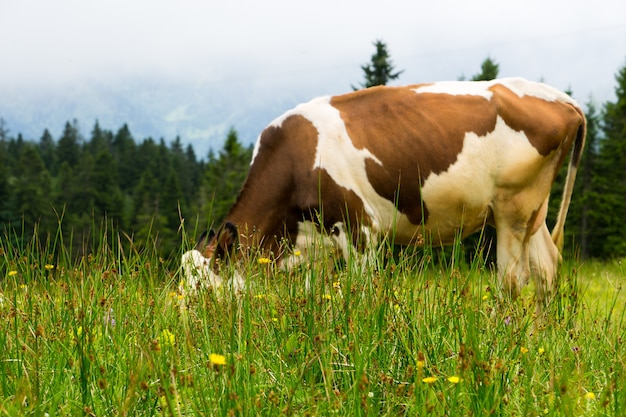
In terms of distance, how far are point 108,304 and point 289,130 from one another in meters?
3.24

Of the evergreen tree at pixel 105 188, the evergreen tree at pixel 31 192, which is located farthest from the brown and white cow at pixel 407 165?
the evergreen tree at pixel 105 188

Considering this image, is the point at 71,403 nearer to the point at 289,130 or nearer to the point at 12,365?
the point at 12,365

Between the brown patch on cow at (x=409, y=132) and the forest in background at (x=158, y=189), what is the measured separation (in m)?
1.51

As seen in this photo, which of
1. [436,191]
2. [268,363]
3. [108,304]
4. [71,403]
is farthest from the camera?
[436,191]

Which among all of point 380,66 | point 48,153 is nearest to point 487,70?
point 380,66

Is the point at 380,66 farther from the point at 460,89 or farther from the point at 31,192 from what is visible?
the point at 31,192

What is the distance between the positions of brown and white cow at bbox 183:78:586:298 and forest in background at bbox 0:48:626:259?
0.87 metres

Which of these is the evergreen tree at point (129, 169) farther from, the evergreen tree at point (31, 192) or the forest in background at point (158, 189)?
the evergreen tree at point (31, 192)

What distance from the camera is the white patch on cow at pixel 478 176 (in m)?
6.12

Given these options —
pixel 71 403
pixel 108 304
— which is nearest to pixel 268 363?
pixel 71 403

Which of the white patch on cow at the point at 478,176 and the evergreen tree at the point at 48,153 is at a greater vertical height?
the white patch on cow at the point at 478,176

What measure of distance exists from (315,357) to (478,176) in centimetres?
434

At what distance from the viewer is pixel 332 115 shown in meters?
6.21

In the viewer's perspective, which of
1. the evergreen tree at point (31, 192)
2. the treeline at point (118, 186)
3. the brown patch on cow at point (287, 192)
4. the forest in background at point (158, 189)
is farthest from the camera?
the evergreen tree at point (31, 192)
